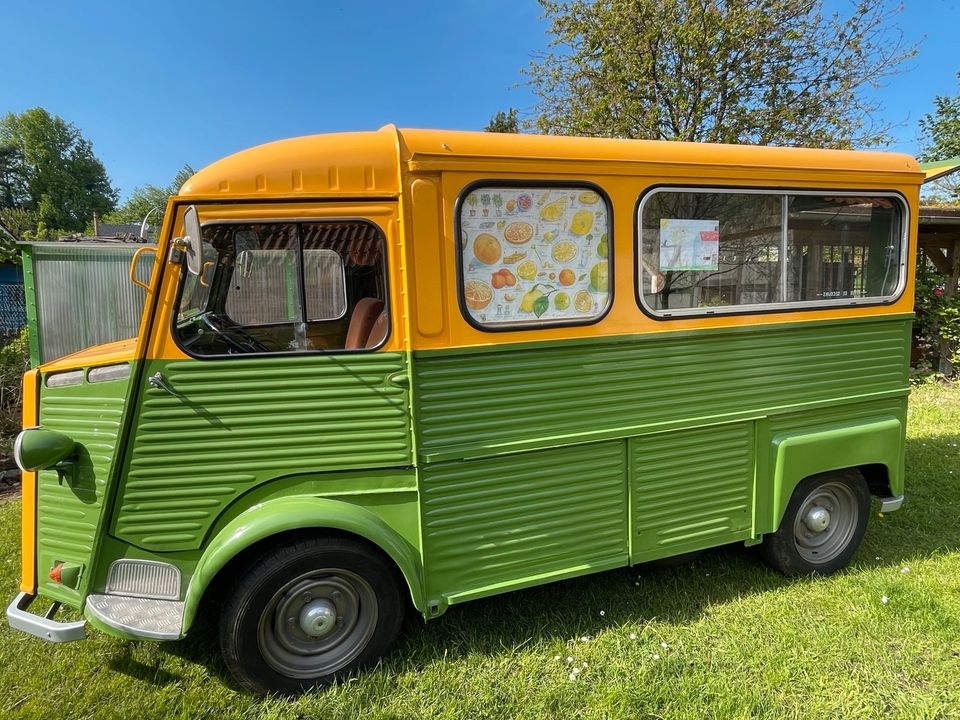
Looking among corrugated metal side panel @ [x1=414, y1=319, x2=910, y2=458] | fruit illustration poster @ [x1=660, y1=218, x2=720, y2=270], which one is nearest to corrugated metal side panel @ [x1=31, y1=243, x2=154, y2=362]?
corrugated metal side panel @ [x1=414, y1=319, x2=910, y2=458]

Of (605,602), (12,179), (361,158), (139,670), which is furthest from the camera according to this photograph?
(12,179)

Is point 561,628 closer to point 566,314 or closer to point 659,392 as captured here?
point 659,392

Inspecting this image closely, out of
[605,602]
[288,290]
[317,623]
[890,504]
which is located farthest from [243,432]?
[890,504]

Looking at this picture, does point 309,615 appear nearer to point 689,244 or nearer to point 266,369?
point 266,369

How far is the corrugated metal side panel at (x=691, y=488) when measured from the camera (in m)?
3.03

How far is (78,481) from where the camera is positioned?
8.11 feet

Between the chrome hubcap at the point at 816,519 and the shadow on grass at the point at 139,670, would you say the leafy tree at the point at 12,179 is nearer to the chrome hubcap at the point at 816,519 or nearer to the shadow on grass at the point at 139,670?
the shadow on grass at the point at 139,670

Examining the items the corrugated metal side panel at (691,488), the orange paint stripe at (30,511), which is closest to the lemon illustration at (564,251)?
the corrugated metal side panel at (691,488)

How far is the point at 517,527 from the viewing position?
9.21 ft

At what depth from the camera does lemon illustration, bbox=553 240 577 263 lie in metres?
2.79

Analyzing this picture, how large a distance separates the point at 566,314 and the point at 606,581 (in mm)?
1862

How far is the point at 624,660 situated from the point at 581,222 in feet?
7.36

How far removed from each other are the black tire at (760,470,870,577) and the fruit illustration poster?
5.40ft

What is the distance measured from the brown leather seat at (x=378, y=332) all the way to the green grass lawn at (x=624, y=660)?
1633 millimetres
